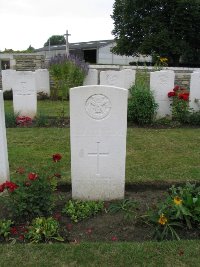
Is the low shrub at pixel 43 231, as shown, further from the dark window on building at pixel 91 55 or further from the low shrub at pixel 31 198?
the dark window on building at pixel 91 55

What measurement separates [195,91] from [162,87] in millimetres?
901

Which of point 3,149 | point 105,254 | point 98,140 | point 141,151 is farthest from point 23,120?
point 105,254

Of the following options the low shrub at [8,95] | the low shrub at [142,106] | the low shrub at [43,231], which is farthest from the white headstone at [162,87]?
the low shrub at [8,95]

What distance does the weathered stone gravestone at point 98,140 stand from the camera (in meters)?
3.98

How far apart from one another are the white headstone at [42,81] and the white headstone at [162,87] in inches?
256

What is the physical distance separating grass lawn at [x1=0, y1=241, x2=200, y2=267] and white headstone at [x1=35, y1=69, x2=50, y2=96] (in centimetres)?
1181

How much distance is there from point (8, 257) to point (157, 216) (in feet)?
4.89

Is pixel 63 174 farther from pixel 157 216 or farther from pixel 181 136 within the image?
pixel 181 136

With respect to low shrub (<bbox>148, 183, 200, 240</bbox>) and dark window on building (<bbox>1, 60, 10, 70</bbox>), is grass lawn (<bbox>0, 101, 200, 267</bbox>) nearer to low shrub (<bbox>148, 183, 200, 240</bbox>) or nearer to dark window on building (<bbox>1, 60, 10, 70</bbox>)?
low shrub (<bbox>148, 183, 200, 240</bbox>)

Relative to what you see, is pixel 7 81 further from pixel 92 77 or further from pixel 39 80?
pixel 92 77

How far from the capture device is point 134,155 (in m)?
6.11

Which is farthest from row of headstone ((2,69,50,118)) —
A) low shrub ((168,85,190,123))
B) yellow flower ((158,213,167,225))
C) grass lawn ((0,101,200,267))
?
yellow flower ((158,213,167,225))

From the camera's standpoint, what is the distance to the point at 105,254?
311 centimetres

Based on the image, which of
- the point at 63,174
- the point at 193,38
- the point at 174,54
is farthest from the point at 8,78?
the point at 193,38
